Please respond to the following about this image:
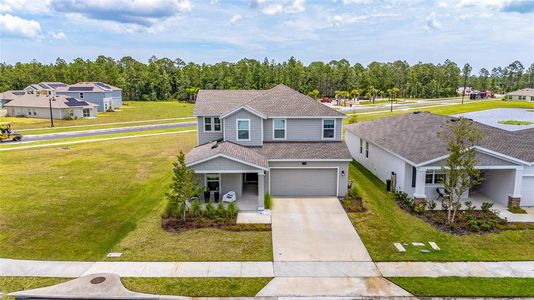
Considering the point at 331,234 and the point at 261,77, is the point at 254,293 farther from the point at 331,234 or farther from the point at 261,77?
the point at 261,77

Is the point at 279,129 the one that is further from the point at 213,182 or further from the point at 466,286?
the point at 466,286

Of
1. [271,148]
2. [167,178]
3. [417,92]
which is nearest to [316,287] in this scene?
[271,148]

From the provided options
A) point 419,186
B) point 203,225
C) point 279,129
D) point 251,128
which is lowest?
point 203,225

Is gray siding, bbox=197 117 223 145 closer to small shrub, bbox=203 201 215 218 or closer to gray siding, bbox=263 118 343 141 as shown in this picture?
gray siding, bbox=263 118 343 141

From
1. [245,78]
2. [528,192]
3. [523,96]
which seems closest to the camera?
[528,192]

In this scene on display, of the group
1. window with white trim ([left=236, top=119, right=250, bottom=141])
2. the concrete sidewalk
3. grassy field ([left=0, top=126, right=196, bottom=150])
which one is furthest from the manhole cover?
grassy field ([left=0, top=126, right=196, bottom=150])

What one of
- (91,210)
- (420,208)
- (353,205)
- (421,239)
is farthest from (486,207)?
(91,210)

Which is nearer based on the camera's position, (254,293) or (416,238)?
(254,293)
